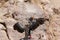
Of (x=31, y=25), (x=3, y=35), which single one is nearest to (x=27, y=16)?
(x=31, y=25)

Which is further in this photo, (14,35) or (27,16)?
(27,16)

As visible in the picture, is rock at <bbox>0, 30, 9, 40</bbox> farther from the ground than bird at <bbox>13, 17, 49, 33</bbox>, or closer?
closer

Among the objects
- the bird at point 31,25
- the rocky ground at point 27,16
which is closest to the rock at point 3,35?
the rocky ground at point 27,16

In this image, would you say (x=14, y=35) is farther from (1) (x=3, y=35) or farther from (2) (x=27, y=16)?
(2) (x=27, y=16)

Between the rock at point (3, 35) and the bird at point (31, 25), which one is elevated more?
the bird at point (31, 25)

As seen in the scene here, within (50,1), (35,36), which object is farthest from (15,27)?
(50,1)

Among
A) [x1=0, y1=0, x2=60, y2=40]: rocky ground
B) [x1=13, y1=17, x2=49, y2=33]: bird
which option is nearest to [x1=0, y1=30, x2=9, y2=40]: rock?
[x1=0, y1=0, x2=60, y2=40]: rocky ground

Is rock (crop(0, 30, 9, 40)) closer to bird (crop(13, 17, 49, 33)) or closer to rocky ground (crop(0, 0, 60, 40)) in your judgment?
rocky ground (crop(0, 0, 60, 40))

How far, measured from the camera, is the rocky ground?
2.34 m

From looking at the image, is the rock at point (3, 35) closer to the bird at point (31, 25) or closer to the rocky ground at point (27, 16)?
the rocky ground at point (27, 16)

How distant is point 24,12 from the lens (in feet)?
8.15

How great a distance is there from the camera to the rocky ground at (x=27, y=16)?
2.34m

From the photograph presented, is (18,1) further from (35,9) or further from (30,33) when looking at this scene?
(30,33)

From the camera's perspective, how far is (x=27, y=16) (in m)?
2.44
